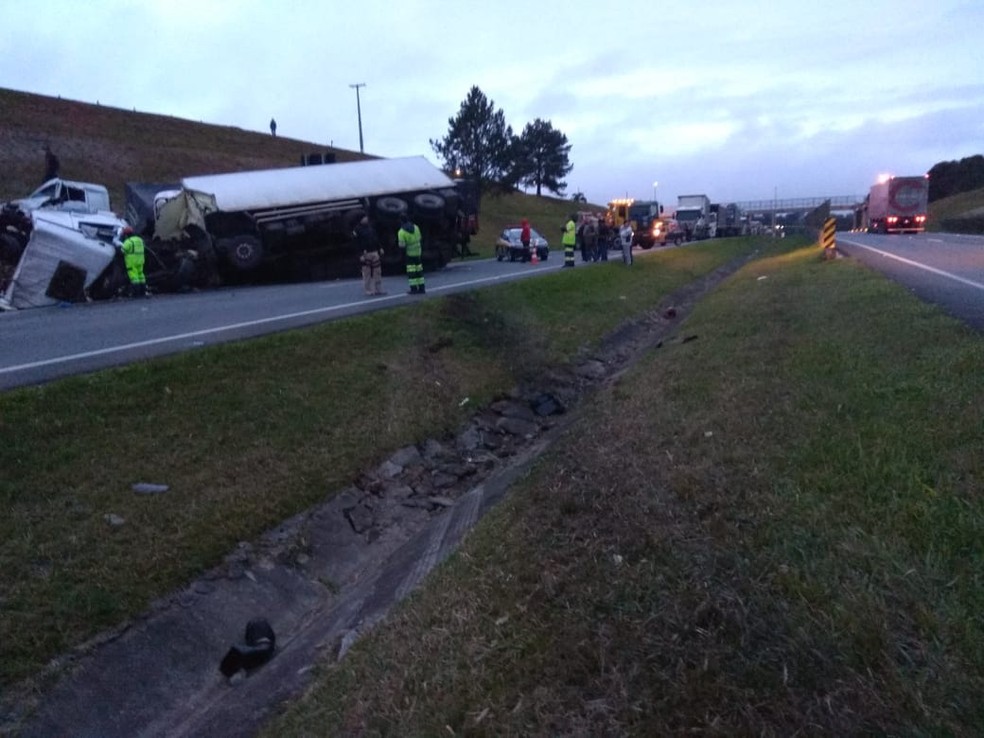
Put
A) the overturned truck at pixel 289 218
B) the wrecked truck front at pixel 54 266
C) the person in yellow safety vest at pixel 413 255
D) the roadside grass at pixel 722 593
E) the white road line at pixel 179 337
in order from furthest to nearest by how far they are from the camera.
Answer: the overturned truck at pixel 289 218, the wrecked truck front at pixel 54 266, the person in yellow safety vest at pixel 413 255, the white road line at pixel 179 337, the roadside grass at pixel 722 593

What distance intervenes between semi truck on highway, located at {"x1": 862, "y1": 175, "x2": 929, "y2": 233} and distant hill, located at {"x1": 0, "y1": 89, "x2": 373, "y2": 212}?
35.5 metres

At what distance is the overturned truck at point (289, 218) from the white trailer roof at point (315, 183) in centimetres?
3

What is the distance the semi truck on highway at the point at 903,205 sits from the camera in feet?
200

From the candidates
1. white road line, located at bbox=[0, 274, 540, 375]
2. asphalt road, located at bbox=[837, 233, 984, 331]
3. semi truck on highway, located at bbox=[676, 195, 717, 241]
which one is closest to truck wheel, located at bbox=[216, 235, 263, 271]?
white road line, located at bbox=[0, 274, 540, 375]

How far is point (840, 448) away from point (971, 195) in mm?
101798

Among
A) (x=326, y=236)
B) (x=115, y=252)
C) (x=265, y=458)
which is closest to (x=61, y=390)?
(x=265, y=458)

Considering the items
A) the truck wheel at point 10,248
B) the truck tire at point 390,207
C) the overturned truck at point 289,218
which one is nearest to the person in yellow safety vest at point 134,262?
the overturned truck at point 289,218

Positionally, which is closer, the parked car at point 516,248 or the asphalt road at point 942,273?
the asphalt road at point 942,273

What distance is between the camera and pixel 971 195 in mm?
97188

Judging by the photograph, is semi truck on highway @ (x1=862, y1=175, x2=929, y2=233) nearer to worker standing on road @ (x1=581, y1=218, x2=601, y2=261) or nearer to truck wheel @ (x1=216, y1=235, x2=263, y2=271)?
worker standing on road @ (x1=581, y1=218, x2=601, y2=261)

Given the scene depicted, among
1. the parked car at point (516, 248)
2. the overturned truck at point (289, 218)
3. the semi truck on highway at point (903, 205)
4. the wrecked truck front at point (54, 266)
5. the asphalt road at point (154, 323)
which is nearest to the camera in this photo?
the asphalt road at point (154, 323)

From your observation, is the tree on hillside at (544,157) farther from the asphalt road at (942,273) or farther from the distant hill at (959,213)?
the asphalt road at (942,273)

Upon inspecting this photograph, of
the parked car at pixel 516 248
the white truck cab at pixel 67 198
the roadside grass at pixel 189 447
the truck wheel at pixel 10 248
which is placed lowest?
the parked car at pixel 516 248

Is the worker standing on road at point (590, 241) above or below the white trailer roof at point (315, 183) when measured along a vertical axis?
below
